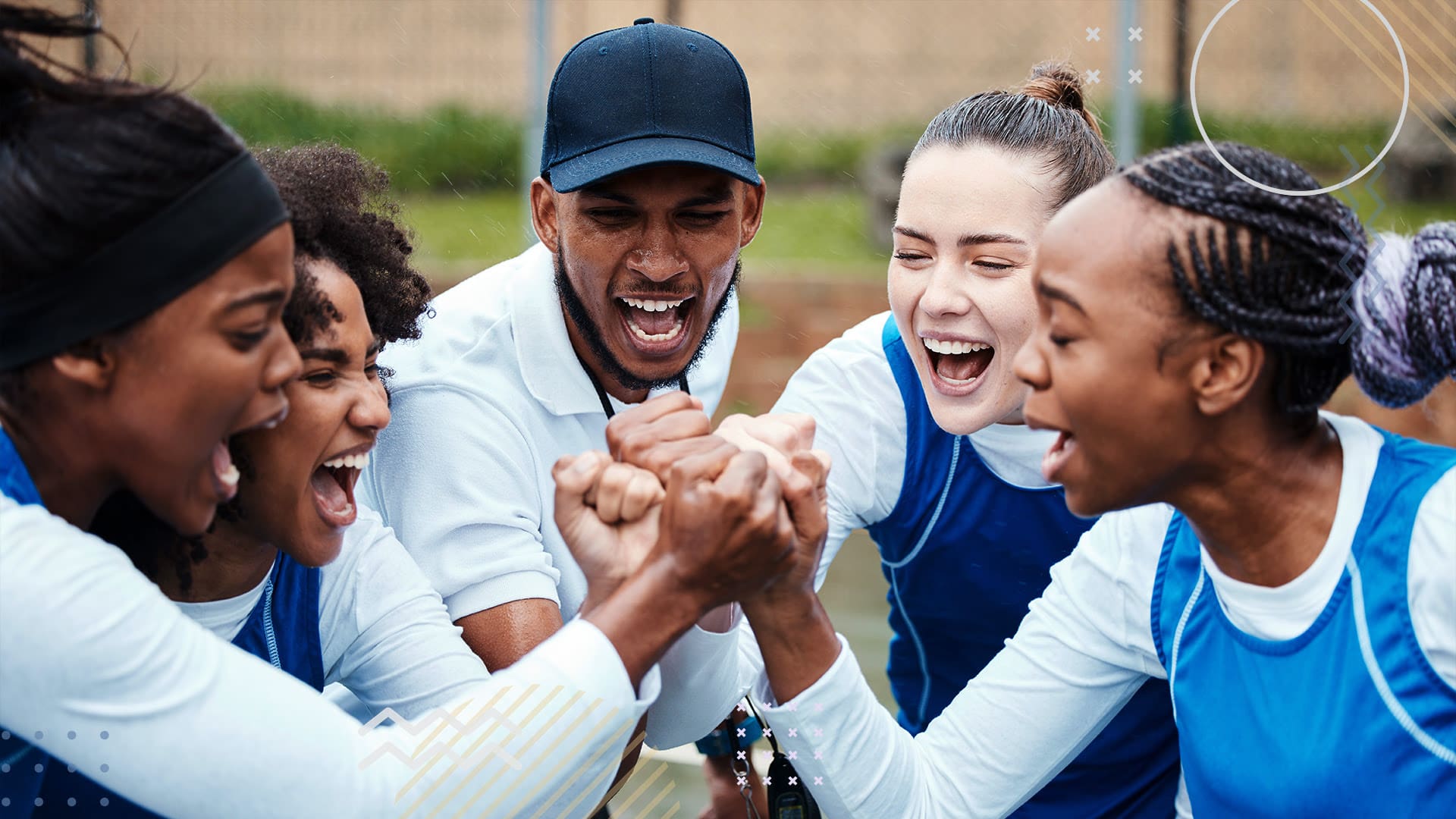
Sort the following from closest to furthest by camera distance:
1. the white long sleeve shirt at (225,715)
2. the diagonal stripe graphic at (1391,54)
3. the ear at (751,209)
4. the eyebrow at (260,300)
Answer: the white long sleeve shirt at (225,715)
the eyebrow at (260,300)
the ear at (751,209)
the diagonal stripe graphic at (1391,54)

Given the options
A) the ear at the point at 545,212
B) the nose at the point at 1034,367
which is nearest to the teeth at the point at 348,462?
the ear at the point at 545,212

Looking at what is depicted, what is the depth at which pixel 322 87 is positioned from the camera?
10.3 metres

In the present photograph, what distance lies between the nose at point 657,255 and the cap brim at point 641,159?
0.13 meters

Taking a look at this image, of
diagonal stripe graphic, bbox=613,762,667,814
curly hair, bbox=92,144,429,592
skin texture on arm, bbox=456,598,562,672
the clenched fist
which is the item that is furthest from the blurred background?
the clenched fist

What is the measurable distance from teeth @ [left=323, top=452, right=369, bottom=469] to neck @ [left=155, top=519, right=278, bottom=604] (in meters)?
0.16

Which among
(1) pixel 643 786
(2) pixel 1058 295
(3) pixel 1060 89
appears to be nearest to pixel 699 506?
(2) pixel 1058 295

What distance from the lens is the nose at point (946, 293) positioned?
2.75 metres

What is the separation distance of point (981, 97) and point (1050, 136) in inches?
7.5

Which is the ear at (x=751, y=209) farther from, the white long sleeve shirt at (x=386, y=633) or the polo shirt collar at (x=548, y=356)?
the white long sleeve shirt at (x=386, y=633)

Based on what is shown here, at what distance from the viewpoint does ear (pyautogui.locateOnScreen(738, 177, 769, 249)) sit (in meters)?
3.16

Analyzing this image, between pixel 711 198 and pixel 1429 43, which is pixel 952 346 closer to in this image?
pixel 711 198

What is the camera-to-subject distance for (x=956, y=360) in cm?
291

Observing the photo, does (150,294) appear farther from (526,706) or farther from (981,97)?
(981,97)

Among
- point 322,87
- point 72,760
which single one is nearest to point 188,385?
point 72,760
